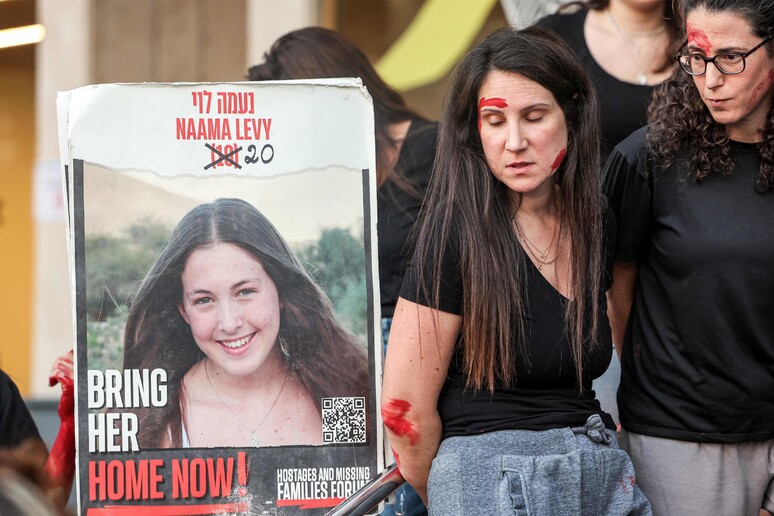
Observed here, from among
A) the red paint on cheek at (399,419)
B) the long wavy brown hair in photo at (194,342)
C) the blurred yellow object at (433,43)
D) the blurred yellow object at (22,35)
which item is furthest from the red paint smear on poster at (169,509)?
the blurred yellow object at (22,35)

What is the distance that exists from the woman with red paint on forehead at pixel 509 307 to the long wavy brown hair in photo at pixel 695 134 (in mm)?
213

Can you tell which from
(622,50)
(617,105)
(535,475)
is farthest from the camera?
(622,50)

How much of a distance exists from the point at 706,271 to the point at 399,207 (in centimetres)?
111

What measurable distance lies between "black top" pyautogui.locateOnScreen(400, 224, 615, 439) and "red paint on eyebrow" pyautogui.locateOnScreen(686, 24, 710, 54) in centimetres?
59

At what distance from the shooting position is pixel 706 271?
2.31 metres

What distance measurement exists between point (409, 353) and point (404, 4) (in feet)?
12.5

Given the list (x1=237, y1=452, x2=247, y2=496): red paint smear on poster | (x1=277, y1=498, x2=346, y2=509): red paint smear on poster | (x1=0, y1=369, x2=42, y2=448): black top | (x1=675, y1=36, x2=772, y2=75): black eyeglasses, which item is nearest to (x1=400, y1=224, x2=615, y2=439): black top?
(x1=277, y1=498, x2=346, y2=509): red paint smear on poster

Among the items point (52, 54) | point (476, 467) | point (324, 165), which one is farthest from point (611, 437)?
point (52, 54)

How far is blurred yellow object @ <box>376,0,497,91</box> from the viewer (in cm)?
520

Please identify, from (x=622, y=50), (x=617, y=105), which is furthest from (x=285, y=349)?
(x=622, y=50)

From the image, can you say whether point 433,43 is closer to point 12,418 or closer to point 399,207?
point 399,207

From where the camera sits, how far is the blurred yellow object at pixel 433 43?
520cm

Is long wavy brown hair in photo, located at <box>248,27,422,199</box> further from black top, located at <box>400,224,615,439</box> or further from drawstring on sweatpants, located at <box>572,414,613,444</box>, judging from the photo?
drawstring on sweatpants, located at <box>572,414,613,444</box>

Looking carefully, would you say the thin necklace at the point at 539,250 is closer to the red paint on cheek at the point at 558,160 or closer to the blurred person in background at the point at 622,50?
the red paint on cheek at the point at 558,160
